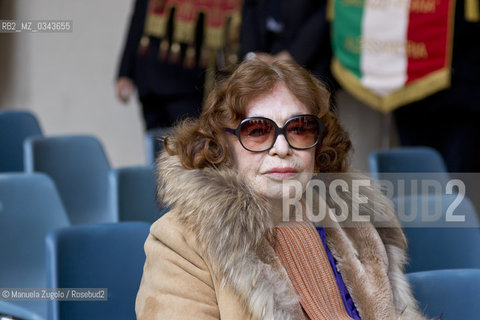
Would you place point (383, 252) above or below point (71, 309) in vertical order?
above

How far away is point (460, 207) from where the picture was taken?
2.66m

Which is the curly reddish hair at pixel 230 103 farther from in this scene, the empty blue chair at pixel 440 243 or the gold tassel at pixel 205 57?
the gold tassel at pixel 205 57

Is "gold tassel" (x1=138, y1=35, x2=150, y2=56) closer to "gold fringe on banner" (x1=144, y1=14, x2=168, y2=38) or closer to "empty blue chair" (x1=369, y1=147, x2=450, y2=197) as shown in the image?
"gold fringe on banner" (x1=144, y1=14, x2=168, y2=38)

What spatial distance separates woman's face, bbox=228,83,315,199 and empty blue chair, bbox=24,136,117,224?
5.96 feet

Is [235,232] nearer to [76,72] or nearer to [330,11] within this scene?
[330,11]

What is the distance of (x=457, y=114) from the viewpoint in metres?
4.34

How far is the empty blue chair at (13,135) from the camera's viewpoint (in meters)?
4.02

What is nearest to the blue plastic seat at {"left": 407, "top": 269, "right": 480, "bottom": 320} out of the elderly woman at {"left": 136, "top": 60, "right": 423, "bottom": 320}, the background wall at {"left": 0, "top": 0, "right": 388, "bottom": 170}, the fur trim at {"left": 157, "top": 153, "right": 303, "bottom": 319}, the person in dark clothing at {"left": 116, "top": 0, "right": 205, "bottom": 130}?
the elderly woman at {"left": 136, "top": 60, "right": 423, "bottom": 320}

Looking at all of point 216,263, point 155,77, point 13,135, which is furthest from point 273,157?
point 155,77

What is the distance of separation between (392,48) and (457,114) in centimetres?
50

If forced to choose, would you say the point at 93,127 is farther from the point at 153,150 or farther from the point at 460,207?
the point at 460,207

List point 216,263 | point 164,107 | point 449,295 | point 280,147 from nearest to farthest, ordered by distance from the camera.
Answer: point 216,263 < point 280,147 < point 449,295 < point 164,107

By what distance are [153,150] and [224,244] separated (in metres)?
2.21

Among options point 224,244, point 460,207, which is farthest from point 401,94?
point 224,244
